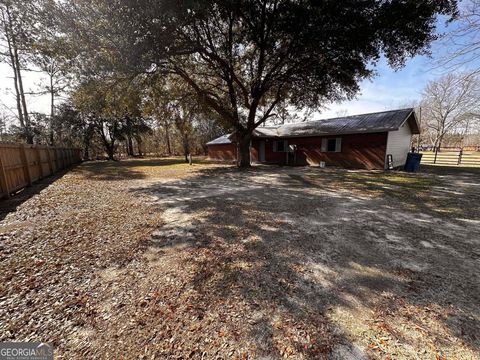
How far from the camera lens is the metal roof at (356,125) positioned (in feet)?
43.5

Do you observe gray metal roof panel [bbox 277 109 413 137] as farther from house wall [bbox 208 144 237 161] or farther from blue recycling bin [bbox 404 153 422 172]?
house wall [bbox 208 144 237 161]

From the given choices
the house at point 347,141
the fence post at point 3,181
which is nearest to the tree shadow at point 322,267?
the fence post at point 3,181

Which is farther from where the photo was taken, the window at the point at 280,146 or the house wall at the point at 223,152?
the house wall at the point at 223,152

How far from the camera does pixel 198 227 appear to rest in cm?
Result: 457

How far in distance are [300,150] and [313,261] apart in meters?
15.2

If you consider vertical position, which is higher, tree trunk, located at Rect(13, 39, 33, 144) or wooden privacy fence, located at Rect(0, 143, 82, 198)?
tree trunk, located at Rect(13, 39, 33, 144)

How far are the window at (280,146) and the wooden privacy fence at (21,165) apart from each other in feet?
52.6

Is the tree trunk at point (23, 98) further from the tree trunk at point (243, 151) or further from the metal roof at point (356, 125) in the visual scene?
the metal roof at point (356, 125)

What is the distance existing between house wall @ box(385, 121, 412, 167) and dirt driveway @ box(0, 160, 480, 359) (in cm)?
917

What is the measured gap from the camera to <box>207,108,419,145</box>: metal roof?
43.5 ft

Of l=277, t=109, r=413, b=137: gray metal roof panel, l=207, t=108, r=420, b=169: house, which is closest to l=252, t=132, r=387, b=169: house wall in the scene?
l=207, t=108, r=420, b=169: house

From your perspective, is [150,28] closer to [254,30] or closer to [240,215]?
[254,30]

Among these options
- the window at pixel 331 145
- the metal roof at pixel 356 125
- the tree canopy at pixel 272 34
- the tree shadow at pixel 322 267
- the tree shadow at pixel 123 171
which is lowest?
the tree shadow at pixel 322 267

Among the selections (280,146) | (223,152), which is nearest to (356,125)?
(280,146)
